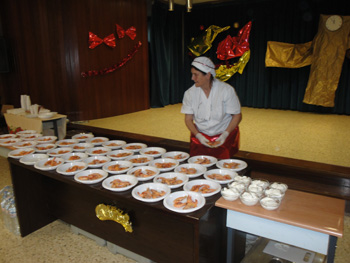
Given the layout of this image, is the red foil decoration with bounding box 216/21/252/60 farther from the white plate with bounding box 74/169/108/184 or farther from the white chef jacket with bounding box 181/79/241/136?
the white plate with bounding box 74/169/108/184

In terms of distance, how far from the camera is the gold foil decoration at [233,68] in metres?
7.42

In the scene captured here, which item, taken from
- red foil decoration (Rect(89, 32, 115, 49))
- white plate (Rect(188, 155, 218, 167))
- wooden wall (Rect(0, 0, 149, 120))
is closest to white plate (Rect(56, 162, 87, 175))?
white plate (Rect(188, 155, 218, 167))

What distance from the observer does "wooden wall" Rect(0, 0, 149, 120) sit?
18.5 feet

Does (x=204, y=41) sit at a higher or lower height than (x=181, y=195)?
higher

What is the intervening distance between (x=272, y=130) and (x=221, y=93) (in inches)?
124

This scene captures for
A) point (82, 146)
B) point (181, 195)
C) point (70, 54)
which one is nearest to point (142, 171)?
point (181, 195)

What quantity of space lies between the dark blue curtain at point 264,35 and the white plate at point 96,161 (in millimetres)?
5852

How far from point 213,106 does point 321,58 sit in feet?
16.0

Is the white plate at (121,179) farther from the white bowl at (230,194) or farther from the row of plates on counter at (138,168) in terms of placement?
the white bowl at (230,194)

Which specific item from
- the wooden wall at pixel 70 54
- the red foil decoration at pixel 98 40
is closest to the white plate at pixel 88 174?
the wooden wall at pixel 70 54

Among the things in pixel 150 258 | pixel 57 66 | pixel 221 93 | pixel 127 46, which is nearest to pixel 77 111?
pixel 57 66

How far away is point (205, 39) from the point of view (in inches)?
309

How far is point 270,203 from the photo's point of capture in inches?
50.5

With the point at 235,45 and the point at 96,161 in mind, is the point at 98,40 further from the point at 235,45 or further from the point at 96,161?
the point at 96,161
